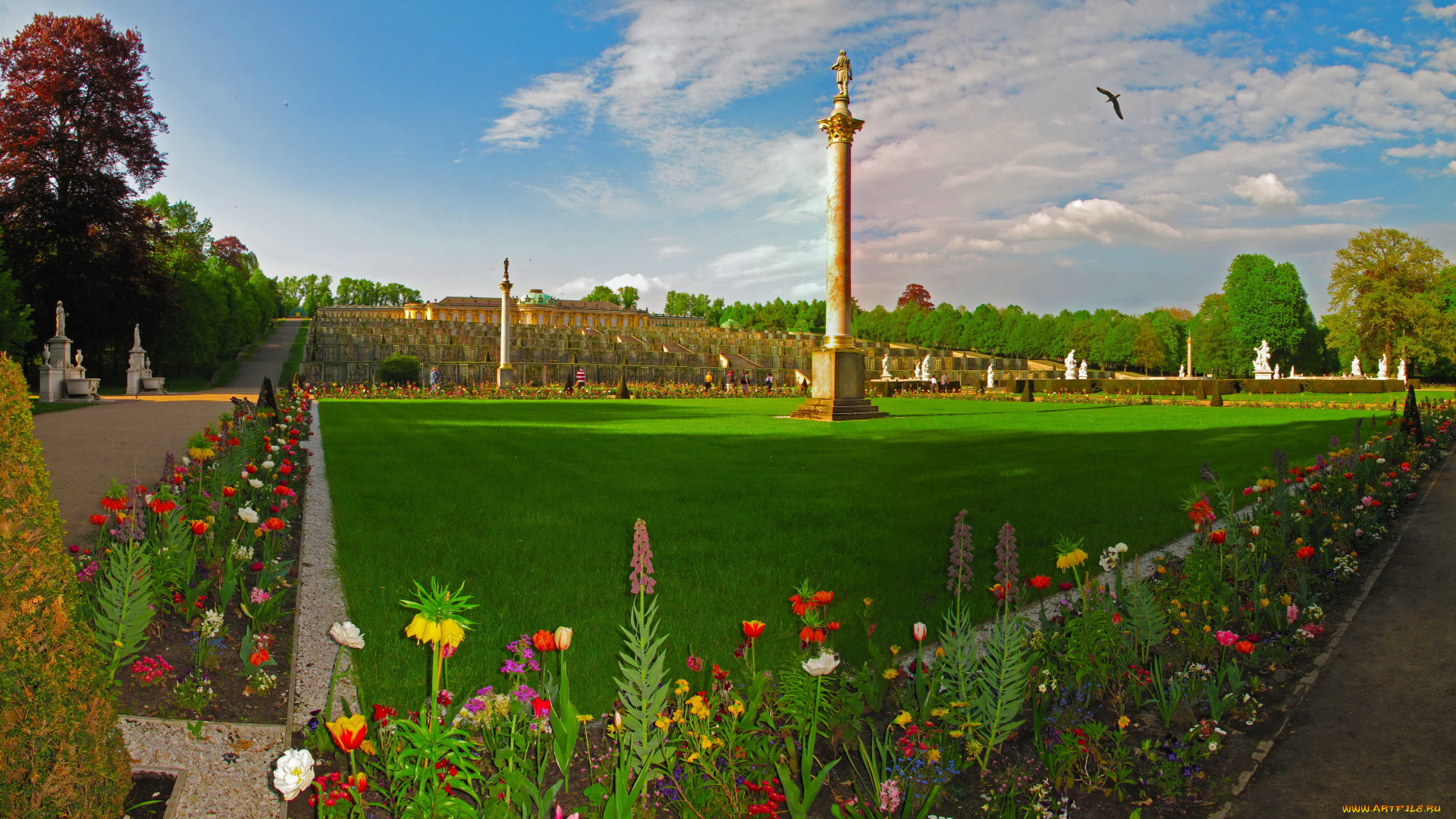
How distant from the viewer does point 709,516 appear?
708 cm

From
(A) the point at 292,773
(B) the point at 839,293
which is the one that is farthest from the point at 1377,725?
(B) the point at 839,293

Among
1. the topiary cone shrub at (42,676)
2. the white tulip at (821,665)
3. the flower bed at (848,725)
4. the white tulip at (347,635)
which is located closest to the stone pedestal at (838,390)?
the flower bed at (848,725)

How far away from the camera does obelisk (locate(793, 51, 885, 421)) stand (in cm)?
2092

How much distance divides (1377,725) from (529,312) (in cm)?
10543

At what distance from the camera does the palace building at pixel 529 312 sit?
103562 mm

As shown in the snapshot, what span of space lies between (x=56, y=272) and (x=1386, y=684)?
39.2 meters

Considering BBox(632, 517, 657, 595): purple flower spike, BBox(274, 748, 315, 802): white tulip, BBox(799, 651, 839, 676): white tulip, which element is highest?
BBox(632, 517, 657, 595): purple flower spike

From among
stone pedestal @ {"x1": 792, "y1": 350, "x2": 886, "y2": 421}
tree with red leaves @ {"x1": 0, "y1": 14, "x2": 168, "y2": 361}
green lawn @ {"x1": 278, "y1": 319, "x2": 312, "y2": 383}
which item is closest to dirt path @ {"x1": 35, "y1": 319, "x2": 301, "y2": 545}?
tree with red leaves @ {"x1": 0, "y1": 14, "x2": 168, "y2": 361}

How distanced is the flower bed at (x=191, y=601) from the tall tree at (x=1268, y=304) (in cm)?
6263

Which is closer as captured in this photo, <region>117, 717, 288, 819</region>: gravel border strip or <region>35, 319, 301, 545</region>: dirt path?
<region>117, 717, 288, 819</region>: gravel border strip

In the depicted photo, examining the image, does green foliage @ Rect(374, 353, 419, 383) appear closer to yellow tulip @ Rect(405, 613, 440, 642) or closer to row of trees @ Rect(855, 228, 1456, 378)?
yellow tulip @ Rect(405, 613, 440, 642)

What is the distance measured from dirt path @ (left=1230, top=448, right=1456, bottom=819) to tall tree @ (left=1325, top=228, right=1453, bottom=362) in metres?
50.7

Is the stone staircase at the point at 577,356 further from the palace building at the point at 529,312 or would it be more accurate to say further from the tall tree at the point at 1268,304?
the palace building at the point at 529,312

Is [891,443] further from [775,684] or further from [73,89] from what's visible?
[73,89]
